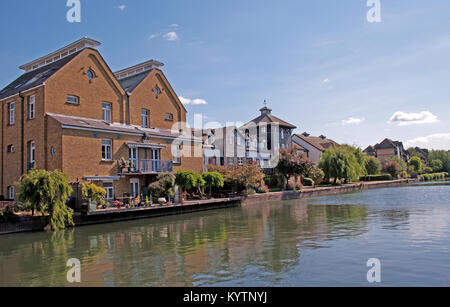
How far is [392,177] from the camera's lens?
67625 millimetres

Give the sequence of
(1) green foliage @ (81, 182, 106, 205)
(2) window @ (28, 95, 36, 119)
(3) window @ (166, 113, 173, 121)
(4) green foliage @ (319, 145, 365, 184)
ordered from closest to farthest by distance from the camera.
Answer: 1. (1) green foliage @ (81, 182, 106, 205)
2. (2) window @ (28, 95, 36, 119)
3. (3) window @ (166, 113, 173, 121)
4. (4) green foliage @ (319, 145, 365, 184)

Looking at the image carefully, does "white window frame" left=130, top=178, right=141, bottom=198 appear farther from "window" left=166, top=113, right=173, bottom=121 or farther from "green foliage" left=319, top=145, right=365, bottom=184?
"green foliage" left=319, top=145, right=365, bottom=184

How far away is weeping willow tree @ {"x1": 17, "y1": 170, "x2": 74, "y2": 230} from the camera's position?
16.1 meters

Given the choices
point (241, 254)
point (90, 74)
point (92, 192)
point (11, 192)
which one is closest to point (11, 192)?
point (11, 192)

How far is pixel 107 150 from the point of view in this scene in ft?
77.7

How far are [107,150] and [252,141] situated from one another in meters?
29.7

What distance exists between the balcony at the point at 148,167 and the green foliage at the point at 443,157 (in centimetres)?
9485

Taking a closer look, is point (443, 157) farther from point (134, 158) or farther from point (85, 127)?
point (85, 127)

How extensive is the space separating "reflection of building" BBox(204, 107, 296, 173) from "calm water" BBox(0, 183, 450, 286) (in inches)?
985

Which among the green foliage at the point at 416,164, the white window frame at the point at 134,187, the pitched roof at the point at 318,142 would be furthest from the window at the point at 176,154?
the green foliage at the point at 416,164

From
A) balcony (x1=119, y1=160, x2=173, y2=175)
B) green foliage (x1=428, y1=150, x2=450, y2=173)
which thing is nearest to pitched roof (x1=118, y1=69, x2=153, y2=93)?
balcony (x1=119, y1=160, x2=173, y2=175)
